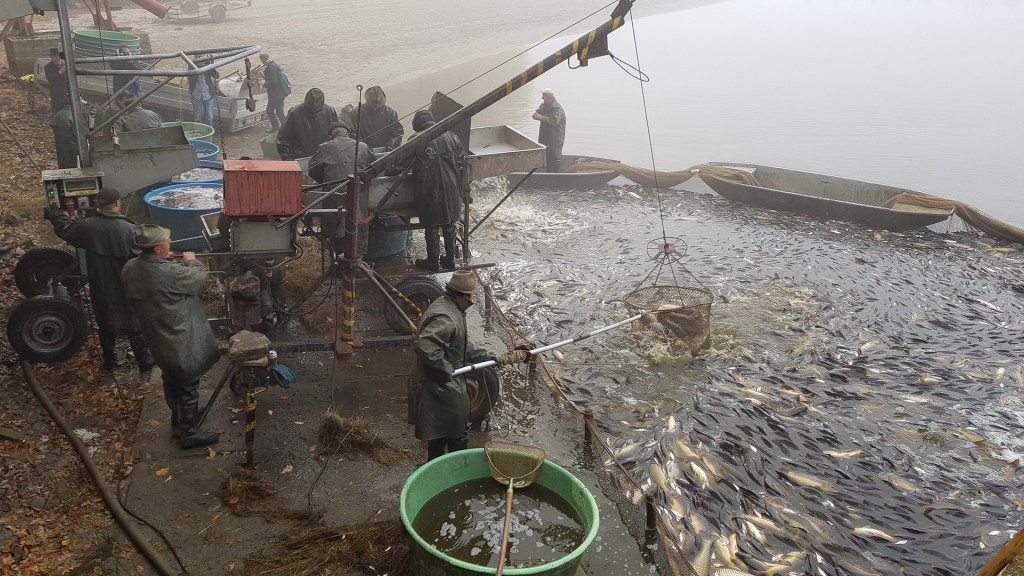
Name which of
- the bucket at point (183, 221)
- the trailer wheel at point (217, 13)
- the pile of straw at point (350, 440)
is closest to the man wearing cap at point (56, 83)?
the bucket at point (183, 221)

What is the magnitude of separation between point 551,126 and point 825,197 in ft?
20.1

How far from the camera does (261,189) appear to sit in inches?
290

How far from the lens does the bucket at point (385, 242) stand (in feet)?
30.8

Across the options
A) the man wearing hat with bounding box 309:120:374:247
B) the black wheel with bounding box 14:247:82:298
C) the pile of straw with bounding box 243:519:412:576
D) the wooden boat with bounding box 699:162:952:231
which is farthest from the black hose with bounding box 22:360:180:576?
the wooden boat with bounding box 699:162:952:231

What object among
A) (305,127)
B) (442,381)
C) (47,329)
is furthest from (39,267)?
(442,381)

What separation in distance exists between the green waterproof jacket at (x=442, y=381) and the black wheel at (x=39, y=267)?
492cm

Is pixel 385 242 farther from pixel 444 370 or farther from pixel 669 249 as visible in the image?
pixel 669 249

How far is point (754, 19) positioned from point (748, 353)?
7368 centimetres

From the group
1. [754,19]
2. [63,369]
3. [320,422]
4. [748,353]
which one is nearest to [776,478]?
A: [748,353]

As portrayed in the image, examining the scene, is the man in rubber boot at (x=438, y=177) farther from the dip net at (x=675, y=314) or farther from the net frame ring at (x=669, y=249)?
the net frame ring at (x=669, y=249)

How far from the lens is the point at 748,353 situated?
942 centimetres

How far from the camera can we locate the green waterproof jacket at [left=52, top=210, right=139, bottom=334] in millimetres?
7168

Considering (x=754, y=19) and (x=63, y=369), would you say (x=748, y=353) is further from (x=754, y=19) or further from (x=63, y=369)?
(x=754, y=19)

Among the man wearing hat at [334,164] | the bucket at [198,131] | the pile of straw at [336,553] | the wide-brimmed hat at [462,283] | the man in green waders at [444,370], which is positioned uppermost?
the man wearing hat at [334,164]
